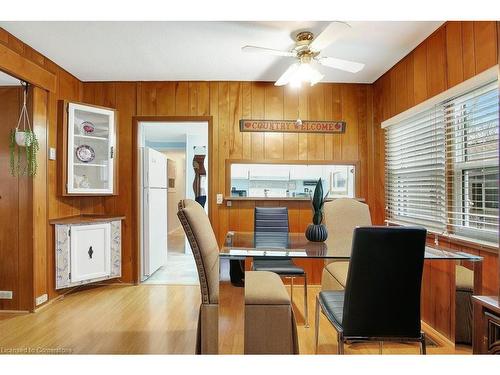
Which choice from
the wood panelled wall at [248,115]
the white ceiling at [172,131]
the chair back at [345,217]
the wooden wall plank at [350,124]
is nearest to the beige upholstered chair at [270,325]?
the chair back at [345,217]

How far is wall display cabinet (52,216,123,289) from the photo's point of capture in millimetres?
2969

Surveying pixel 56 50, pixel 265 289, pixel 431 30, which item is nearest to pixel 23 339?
pixel 265 289

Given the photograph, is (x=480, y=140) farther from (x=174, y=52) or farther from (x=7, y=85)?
(x=7, y=85)

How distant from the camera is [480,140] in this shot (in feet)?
6.32

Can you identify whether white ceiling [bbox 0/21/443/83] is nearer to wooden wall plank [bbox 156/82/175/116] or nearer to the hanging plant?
wooden wall plank [bbox 156/82/175/116]

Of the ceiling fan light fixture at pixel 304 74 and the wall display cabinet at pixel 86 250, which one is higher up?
the ceiling fan light fixture at pixel 304 74

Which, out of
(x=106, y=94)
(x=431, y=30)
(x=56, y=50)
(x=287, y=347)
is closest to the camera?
(x=287, y=347)

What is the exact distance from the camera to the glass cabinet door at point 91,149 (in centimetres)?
318

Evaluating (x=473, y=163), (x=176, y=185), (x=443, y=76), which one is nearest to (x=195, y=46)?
(x=443, y=76)

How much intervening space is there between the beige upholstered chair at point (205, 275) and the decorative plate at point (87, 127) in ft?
7.47

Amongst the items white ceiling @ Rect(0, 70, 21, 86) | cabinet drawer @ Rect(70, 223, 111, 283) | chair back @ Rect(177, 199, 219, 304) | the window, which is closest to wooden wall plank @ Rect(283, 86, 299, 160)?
the window

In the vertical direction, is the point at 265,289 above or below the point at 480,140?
below

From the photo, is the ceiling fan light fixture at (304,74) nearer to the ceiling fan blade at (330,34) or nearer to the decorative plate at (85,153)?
the ceiling fan blade at (330,34)

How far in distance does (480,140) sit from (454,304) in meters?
1.19
